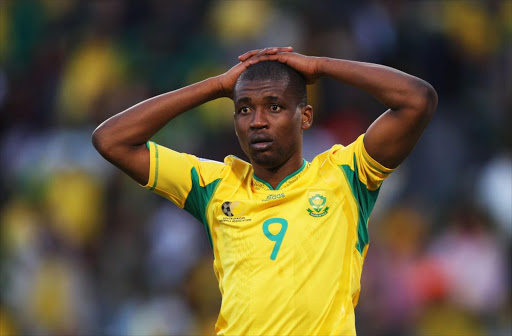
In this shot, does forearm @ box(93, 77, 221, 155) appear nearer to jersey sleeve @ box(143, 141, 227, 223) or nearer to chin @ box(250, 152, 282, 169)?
jersey sleeve @ box(143, 141, 227, 223)

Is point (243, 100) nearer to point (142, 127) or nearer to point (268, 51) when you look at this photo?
point (268, 51)

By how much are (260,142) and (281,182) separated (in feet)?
0.91

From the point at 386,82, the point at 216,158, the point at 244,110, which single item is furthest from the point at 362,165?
the point at 216,158

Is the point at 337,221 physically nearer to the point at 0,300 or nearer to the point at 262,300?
the point at 262,300

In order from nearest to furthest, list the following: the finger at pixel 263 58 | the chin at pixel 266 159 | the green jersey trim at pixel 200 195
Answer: the chin at pixel 266 159, the finger at pixel 263 58, the green jersey trim at pixel 200 195

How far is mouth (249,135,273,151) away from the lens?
4430 millimetres

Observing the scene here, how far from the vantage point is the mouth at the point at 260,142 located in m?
4.43

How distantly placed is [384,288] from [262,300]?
4.06 metres

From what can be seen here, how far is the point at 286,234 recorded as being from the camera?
434cm

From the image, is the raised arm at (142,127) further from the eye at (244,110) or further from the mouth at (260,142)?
the mouth at (260,142)

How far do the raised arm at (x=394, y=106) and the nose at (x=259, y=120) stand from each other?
405 millimetres

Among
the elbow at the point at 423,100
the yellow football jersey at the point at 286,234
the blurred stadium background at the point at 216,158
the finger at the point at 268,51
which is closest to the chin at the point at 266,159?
the yellow football jersey at the point at 286,234

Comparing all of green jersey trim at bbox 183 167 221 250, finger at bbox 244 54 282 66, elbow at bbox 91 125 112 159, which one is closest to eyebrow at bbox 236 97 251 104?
finger at bbox 244 54 282 66

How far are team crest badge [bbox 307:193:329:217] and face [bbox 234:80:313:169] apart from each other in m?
0.27
